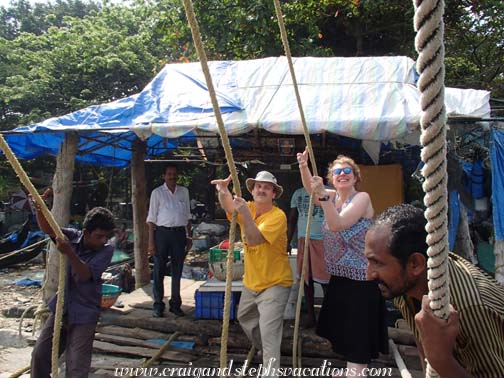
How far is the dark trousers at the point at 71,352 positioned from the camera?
3.17 m

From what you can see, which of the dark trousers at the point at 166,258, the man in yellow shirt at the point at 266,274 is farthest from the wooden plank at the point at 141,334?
the man in yellow shirt at the point at 266,274

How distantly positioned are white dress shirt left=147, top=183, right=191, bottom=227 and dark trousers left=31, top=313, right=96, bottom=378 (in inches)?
84.5

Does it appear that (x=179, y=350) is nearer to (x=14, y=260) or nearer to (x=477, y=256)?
(x=477, y=256)

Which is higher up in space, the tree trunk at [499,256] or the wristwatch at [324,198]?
the wristwatch at [324,198]

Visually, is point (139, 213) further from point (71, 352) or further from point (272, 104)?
point (71, 352)

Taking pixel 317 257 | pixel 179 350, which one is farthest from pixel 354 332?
pixel 179 350

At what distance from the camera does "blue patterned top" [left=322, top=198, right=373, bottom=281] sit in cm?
332

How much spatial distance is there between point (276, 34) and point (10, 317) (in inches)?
276

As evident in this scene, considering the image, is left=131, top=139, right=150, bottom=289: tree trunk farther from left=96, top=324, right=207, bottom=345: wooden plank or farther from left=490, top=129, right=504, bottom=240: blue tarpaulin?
left=490, top=129, right=504, bottom=240: blue tarpaulin

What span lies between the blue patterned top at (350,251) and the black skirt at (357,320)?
0.07 metres

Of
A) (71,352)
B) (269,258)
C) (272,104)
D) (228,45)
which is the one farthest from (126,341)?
(228,45)

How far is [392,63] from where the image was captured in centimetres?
556

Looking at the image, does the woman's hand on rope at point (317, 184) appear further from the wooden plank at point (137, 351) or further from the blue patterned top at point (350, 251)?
the wooden plank at point (137, 351)

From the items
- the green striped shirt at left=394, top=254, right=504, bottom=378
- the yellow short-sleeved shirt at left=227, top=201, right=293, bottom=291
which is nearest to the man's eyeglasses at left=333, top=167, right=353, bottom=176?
the yellow short-sleeved shirt at left=227, top=201, right=293, bottom=291
